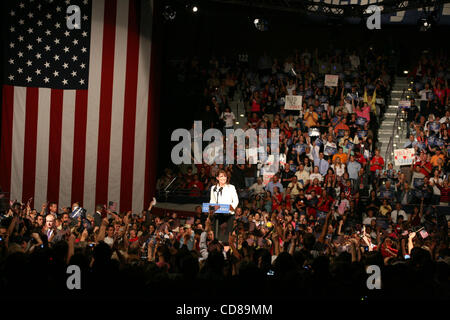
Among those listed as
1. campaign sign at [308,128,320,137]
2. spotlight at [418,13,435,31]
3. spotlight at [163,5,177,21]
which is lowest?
campaign sign at [308,128,320,137]

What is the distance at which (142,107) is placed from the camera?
1486cm

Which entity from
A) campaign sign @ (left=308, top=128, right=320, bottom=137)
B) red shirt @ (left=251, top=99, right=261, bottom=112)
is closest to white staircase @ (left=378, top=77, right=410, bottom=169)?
campaign sign @ (left=308, top=128, right=320, bottom=137)

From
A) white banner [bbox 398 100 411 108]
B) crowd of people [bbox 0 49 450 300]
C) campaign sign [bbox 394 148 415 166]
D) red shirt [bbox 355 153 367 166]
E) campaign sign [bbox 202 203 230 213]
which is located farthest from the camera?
white banner [bbox 398 100 411 108]

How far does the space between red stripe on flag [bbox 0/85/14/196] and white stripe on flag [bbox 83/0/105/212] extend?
179cm

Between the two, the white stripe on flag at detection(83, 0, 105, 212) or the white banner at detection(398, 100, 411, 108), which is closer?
the white stripe on flag at detection(83, 0, 105, 212)

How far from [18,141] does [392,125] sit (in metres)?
12.2

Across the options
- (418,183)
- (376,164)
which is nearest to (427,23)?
(376,164)

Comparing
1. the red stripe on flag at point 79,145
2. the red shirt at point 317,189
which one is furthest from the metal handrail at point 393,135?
the red stripe on flag at point 79,145

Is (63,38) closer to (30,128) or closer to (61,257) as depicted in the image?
(30,128)

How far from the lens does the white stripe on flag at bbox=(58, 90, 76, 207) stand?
14.3 metres

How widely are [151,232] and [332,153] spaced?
732cm

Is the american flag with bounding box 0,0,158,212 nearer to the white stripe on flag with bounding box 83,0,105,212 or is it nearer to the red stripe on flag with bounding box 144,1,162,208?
the white stripe on flag with bounding box 83,0,105,212

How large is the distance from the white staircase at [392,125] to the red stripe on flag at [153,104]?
7593 millimetres

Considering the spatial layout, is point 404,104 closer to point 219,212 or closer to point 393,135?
point 393,135
